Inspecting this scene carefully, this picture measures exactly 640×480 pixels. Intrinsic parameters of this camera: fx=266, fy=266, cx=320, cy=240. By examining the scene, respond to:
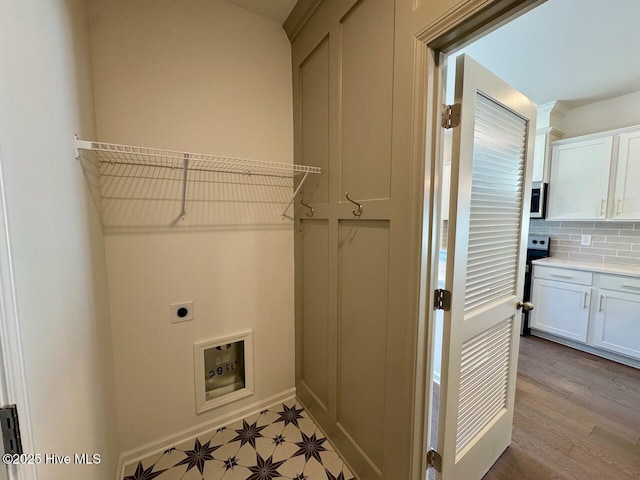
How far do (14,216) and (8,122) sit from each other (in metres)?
0.19

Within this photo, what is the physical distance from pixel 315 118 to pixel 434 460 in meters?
1.89

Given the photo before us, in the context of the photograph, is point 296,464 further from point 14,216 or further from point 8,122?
point 8,122

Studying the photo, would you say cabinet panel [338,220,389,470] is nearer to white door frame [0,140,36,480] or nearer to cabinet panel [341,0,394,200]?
cabinet panel [341,0,394,200]

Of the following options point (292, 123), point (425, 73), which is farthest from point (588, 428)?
point (292, 123)

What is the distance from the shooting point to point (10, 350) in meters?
0.49

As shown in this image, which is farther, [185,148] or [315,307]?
[315,307]

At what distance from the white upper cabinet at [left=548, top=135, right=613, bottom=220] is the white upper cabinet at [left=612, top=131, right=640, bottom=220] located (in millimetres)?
75

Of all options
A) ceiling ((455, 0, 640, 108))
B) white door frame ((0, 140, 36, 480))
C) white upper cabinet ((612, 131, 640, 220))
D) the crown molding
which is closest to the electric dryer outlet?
white door frame ((0, 140, 36, 480))

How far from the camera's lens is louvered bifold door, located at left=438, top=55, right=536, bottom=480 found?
111 centimetres

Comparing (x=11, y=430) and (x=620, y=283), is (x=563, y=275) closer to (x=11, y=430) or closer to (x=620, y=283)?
(x=620, y=283)

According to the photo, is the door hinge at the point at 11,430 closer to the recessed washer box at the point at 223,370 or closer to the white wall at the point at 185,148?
the white wall at the point at 185,148

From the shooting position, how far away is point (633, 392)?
220 centimetres

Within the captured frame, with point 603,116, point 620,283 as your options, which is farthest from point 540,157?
point 620,283

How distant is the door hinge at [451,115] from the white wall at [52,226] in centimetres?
127
